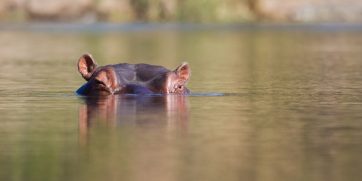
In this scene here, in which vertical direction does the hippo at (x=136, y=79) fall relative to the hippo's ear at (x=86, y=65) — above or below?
below

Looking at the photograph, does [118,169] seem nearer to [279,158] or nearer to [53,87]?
[279,158]

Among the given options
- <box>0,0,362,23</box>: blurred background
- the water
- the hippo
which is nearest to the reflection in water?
the water

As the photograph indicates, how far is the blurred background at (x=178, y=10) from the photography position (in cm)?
4944

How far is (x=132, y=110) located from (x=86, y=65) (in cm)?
189

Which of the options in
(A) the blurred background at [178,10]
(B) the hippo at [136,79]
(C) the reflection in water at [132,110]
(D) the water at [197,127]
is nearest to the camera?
(D) the water at [197,127]

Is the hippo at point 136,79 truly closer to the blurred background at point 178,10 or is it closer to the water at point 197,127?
the water at point 197,127

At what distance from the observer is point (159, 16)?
50.2 metres

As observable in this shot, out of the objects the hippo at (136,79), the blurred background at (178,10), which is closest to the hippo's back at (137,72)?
the hippo at (136,79)

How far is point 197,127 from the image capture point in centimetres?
997

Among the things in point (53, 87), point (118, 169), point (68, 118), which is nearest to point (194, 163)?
point (118, 169)

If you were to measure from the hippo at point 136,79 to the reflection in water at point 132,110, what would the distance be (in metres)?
0.15

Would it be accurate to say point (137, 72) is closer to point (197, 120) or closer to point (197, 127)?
point (197, 120)

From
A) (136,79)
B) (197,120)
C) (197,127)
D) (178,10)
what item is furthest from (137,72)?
(178,10)

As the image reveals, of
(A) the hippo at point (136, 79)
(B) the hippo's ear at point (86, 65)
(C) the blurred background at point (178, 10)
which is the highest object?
(C) the blurred background at point (178, 10)
